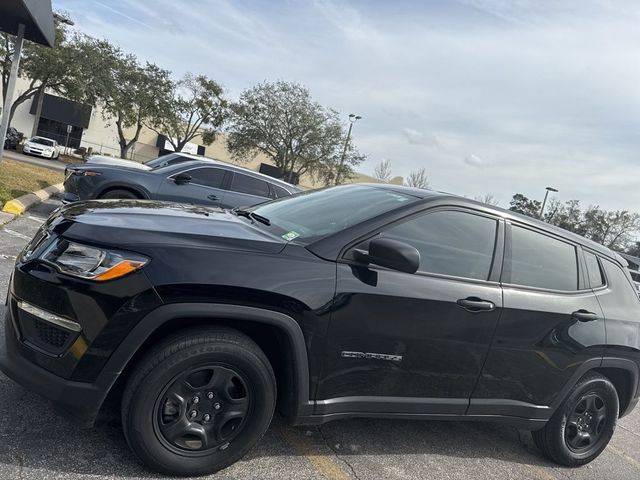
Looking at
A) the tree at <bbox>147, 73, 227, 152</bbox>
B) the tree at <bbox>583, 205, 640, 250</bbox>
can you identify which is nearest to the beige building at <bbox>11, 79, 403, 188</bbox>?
the tree at <bbox>147, 73, 227, 152</bbox>

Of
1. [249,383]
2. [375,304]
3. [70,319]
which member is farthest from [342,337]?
[70,319]

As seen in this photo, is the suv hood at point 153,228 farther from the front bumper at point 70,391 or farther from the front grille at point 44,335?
the front bumper at point 70,391

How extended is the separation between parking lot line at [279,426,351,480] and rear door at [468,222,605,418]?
3.25 ft

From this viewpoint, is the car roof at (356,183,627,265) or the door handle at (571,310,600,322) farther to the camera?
the door handle at (571,310,600,322)

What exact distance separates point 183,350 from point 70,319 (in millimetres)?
556

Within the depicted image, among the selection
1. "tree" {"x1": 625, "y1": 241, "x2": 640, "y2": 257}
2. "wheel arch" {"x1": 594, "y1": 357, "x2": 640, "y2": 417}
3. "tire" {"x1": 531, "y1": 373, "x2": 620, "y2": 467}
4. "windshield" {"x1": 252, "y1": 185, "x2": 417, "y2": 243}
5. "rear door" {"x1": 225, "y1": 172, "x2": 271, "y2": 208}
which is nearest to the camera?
"windshield" {"x1": 252, "y1": 185, "x2": 417, "y2": 243}

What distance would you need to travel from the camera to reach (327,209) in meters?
3.62

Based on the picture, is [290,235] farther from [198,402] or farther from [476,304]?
[476,304]

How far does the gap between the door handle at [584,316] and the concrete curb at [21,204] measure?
767cm

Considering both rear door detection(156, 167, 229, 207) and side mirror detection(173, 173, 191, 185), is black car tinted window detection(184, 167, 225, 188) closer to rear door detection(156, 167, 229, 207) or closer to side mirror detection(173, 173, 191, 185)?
rear door detection(156, 167, 229, 207)

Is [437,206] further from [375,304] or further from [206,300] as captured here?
[206,300]

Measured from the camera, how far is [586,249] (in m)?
4.13

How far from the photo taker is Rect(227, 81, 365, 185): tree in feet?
124

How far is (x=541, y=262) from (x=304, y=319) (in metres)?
1.94
